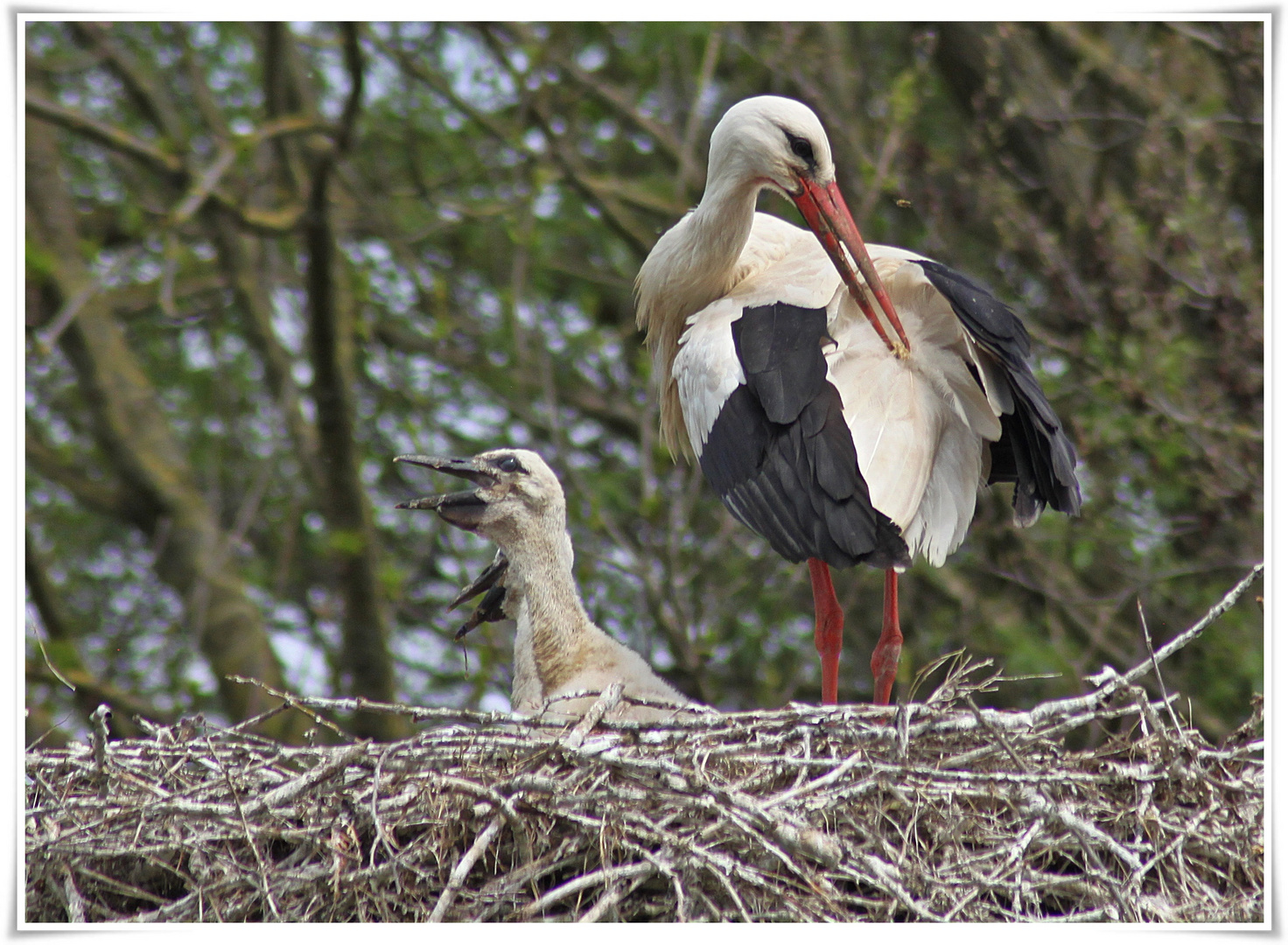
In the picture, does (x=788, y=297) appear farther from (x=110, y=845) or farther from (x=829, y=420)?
(x=110, y=845)

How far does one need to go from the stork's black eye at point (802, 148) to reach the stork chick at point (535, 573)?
4.03 ft

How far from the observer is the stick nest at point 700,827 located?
311 centimetres

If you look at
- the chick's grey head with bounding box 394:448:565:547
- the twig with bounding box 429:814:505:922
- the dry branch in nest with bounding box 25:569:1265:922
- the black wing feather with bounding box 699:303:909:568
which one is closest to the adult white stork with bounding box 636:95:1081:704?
the black wing feather with bounding box 699:303:909:568

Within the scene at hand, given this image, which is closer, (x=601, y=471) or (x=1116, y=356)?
(x=1116, y=356)

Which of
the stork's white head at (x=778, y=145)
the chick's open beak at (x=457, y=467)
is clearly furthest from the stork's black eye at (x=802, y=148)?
the chick's open beak at (x=457, y=467)

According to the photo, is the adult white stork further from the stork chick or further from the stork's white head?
the stork chick

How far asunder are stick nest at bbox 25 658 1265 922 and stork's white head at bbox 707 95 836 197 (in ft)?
5.52

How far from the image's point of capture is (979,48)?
25.5 ft

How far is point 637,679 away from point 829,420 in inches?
37.1

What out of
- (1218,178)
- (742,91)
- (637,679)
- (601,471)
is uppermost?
(742,91)

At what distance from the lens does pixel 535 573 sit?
14.4 ft

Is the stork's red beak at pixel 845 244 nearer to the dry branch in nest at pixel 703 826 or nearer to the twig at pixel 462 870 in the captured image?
the dry branch in nest at pixel 703 826

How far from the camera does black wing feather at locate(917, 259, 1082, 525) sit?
4148 mm
